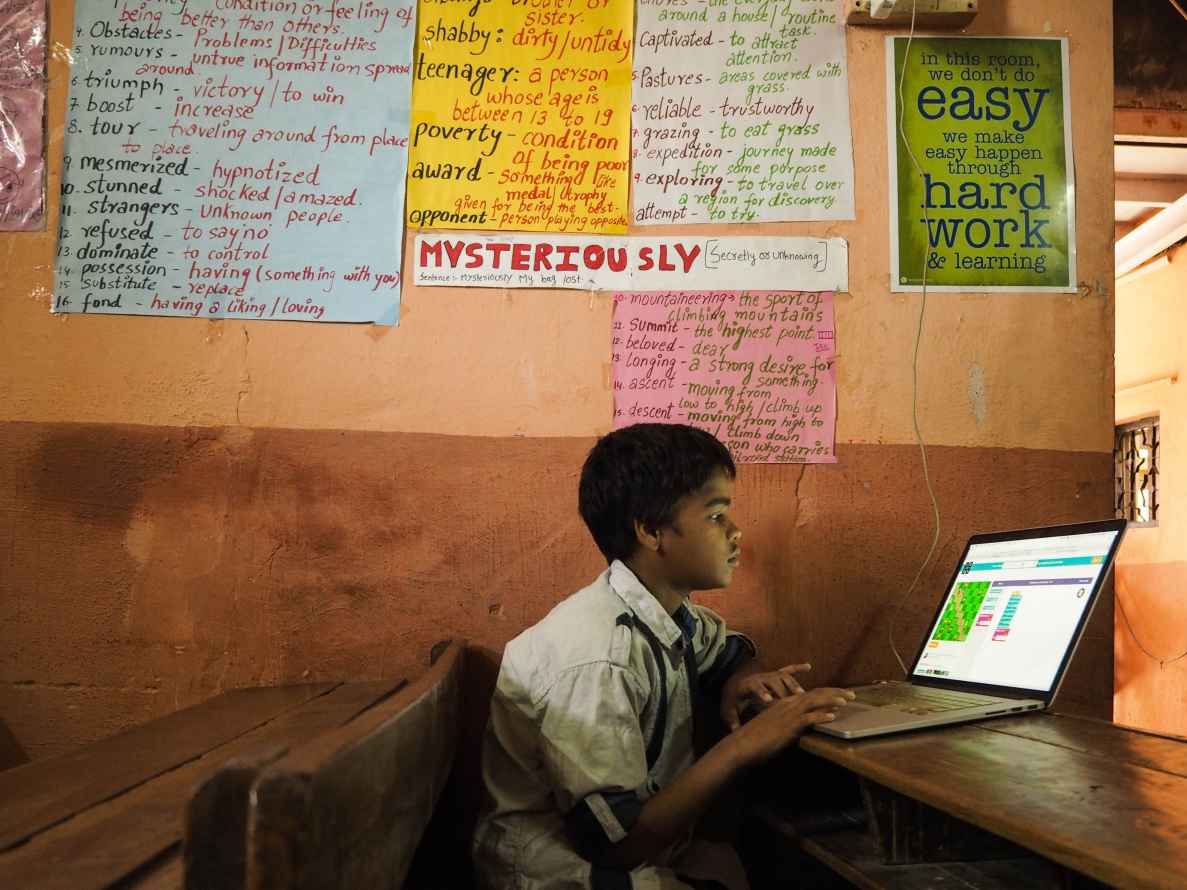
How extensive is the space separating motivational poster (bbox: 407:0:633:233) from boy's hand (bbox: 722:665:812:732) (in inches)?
45.8

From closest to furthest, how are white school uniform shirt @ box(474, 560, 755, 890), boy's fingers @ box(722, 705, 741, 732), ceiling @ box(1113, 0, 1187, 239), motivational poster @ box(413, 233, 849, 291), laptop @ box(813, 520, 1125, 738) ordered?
white school uniform shirt @ box(474, 560, 755, 890)
laptop @ box(813, 520, 1125, 738)
boy's fingers @ box(722, 705, 741, 732)
motivational poster @ box(413, 233, 849, 291)
ceiling @ box(1113, 0, 1187, 239)

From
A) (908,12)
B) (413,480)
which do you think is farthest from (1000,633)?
(908,12)

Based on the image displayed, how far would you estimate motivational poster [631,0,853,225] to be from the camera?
2.16m

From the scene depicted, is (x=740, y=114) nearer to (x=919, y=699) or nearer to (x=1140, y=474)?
(x=919, y=699)

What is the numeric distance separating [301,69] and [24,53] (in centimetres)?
72

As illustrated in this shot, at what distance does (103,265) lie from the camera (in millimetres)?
2096

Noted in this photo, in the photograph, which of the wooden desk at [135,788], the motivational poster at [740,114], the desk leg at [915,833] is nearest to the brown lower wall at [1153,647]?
the desk leg at [915,833]

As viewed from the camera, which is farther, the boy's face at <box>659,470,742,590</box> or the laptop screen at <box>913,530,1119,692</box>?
the boy's face at <box>659,470,742,590</box>

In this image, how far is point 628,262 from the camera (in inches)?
84.0

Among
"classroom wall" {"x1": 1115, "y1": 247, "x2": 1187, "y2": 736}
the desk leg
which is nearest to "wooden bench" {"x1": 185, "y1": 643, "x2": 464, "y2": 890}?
the desk leg

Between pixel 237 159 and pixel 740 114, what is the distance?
51.6 inches

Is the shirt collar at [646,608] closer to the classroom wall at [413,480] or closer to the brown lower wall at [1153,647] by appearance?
the classroom wall at [413,480]

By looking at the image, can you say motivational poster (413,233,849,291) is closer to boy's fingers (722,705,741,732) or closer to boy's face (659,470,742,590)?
boy's face (659,470,742,590)

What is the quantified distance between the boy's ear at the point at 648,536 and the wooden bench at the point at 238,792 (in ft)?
1.44
